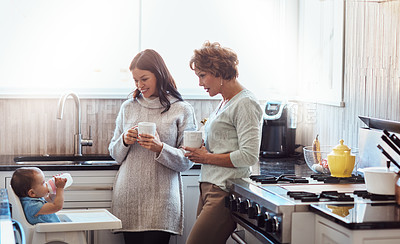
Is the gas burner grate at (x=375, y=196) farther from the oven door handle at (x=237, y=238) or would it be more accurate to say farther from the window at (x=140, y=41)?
the window at (x=140, y=41)

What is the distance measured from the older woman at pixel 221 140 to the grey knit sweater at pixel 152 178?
40cm

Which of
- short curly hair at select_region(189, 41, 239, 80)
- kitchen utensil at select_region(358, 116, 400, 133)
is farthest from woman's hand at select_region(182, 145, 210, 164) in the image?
kitchen utensil at select_region(358, 116, 400, 133)

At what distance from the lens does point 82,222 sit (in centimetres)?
261

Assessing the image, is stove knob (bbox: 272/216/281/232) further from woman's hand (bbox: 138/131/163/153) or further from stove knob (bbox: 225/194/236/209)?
woman's hand (bbox: 138/131/163/153)

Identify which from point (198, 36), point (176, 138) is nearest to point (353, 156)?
point (176, 138)

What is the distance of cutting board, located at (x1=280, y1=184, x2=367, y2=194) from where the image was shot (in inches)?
98.7

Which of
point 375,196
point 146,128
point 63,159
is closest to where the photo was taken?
point 375,196

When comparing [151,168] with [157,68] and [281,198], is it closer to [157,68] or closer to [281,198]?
[157,68]

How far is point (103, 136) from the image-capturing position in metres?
4.00

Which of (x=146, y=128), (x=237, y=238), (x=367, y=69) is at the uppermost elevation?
(x=367, y=69)

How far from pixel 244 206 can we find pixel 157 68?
3.23 feet

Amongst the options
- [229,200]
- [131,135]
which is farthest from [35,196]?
[229,200]

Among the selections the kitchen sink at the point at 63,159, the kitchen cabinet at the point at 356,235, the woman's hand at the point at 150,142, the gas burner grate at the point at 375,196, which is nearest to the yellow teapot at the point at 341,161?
the gas burner grate at the point at 375,196

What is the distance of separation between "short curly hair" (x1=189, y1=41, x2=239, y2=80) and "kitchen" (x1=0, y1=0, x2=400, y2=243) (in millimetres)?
708
